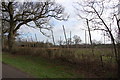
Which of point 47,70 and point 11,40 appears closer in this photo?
point 47,70

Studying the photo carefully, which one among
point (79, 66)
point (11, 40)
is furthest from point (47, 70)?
point (11, 40)

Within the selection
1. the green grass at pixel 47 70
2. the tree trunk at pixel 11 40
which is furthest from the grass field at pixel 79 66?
the tree trunk at pixel 11 40

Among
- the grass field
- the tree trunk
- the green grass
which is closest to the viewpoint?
the green grass

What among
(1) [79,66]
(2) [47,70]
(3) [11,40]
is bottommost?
(2) [47,70]

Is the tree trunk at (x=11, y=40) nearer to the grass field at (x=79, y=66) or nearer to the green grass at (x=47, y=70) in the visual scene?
the grass field at (x=79, y=66)

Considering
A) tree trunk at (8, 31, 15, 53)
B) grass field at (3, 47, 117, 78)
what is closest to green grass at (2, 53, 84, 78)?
grass field at (3, 47, 117, 78)

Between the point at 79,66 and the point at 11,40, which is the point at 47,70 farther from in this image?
the point at 11,40

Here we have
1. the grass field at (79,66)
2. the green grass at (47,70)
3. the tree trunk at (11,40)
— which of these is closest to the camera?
the green grass at (47,70)

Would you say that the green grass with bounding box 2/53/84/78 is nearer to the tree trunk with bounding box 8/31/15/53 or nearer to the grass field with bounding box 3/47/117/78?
the grass field with bounding box 3/47/117/78

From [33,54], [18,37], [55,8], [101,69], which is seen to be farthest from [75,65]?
[18,37]

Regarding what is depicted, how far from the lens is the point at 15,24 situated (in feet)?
117

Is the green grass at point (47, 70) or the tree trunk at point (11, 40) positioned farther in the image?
the tree trunk at point (11, 40)

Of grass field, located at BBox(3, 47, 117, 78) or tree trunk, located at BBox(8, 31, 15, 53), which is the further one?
tree trunk, located at BBox(8, 31, 15, 53)

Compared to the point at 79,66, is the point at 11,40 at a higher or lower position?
higher
